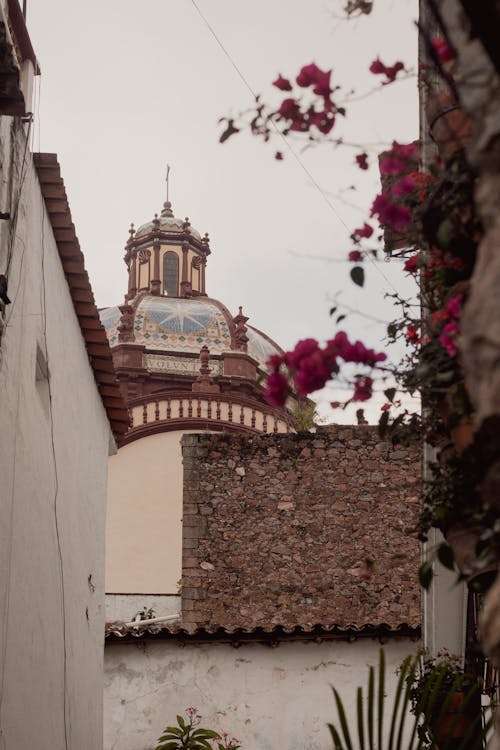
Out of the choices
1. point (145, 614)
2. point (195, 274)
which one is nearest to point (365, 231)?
point (145, 614)

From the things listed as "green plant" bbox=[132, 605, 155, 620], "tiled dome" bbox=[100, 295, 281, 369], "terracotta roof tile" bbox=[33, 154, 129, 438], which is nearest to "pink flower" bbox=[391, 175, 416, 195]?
"terracotta roof tile" bbox=[33, 154, 129, 438]

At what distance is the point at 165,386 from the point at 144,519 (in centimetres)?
783

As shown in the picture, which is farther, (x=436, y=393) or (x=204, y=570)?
(x=204, y=570)

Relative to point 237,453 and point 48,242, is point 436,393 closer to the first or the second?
point 48,242

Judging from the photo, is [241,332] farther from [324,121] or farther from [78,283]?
[324,121]

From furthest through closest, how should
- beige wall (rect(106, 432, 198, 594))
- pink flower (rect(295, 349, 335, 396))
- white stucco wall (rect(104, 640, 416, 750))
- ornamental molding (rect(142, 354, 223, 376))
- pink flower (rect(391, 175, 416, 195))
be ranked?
ornamental molding (rect(142, 354, 223, 376))
beige wall (rect(106, 432, 198, 594))
white stucco wall (rect(104, 640, 416, 750))
pink flower (rect(391, 175, 416, 195))
pink flower (rect(295, 349, 335, 396))

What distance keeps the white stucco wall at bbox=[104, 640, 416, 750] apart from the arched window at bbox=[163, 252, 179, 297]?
95.5 ft

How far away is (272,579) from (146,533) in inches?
402

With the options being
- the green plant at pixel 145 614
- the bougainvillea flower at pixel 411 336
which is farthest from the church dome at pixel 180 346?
the bougainvillea flower at pixel 411 336

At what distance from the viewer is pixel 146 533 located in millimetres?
26016

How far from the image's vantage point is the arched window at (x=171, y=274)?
42.5 meters

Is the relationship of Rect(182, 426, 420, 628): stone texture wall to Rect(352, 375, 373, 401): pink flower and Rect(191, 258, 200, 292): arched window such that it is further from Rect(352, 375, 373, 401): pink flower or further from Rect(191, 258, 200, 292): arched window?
Rect(191, 258, 200, 292): arched window

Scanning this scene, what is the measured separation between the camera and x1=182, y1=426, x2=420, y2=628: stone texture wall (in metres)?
16.0

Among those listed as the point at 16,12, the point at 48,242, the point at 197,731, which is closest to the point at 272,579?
the point at 197,731
